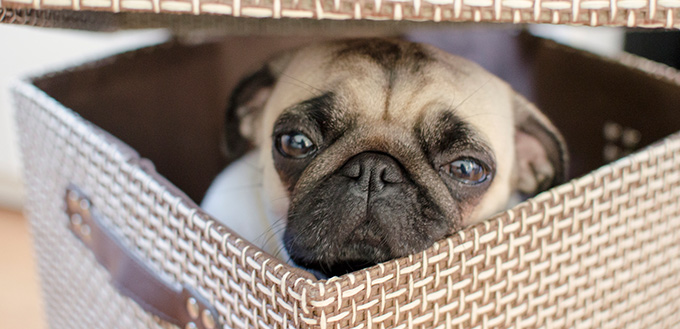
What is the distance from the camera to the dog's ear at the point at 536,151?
124 cm

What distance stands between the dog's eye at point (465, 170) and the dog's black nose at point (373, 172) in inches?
4.8

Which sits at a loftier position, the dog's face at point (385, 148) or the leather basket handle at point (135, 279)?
the dog's face at point (385, 148)

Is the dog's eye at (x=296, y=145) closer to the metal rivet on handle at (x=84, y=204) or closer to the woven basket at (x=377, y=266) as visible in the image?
the woven basket at (x=377, y=266)

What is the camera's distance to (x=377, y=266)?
0.66m

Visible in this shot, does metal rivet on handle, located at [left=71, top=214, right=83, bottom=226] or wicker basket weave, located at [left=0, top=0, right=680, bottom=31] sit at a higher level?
wicker basket weave, located at [left=0, top=0, right=680, bottom=31]

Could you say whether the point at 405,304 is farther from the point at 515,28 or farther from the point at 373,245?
Answer: the point at 515,28

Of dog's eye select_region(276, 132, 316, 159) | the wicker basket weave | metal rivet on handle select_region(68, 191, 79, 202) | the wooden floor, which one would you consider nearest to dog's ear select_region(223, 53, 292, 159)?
dog's eye select_region(276, 132, 316, 159)

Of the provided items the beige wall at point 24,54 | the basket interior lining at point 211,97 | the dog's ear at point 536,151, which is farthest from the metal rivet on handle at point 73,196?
the beige wall at point 24,54

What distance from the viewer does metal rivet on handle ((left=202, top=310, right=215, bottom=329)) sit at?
790mm

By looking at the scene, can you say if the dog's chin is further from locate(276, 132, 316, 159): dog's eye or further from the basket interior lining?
the basket interior lining

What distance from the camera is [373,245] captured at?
0.86 metres

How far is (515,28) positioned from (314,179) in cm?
89

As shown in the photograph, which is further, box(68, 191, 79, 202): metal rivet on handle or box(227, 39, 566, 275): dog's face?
box(68, 191, 79, 202): metal rivet on handle

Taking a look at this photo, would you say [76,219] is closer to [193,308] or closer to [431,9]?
[193,308]
